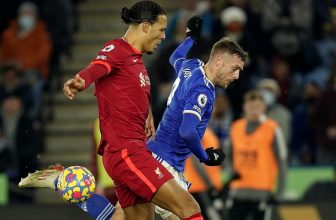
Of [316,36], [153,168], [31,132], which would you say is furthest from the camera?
[316,36]

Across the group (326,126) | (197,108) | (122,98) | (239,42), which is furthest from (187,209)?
(239,42)

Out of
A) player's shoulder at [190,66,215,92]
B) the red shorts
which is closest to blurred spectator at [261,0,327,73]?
player's shoulder at [190,66,215,92]

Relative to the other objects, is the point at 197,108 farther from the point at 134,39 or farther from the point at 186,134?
the point at 134,39

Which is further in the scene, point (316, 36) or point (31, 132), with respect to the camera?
point (316, 36)

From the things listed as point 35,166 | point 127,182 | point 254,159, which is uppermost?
point 127,182

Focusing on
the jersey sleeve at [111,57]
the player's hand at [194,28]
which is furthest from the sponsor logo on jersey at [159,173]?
the player's hand at [194,28]

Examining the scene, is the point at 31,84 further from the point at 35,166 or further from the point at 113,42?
the point at 113,42

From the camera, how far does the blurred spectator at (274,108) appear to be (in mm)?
13828

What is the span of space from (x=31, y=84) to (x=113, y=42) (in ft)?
21.7

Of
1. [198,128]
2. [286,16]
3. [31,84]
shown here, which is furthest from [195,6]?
[198,128]

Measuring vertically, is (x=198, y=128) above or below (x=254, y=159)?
above

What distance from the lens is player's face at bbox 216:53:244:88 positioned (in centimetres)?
926

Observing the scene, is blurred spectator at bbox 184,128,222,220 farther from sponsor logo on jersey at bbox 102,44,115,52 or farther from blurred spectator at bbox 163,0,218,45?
sponsor logo on jersey at bbox 102,44,115,52

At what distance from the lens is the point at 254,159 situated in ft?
41.6
